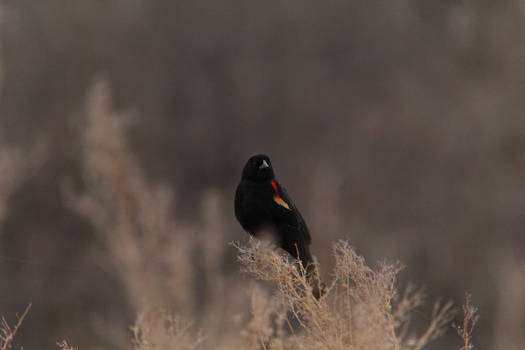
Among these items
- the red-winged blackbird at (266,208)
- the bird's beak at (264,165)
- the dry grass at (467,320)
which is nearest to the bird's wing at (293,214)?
the red-winged blackbird at (266,208)

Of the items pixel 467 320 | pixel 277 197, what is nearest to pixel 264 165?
pixel 277 197

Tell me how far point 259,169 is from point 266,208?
144 millimetres

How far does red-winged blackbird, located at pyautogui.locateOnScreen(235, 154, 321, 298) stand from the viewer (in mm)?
1988

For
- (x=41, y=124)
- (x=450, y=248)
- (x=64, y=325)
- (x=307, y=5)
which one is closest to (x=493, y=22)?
(x=307, y=5)

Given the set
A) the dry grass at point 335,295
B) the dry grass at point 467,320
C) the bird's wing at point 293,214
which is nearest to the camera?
the dry grass at point 467,320

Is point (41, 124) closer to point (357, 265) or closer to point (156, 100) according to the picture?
point (156, 100)

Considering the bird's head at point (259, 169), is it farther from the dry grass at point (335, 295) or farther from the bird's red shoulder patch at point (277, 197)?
the dry grass at point (335, 295)

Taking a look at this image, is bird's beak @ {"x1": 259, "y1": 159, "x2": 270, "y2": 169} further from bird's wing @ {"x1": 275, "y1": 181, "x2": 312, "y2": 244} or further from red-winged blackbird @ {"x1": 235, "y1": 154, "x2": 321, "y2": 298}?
bird's wing @ {"x1": 275, "y1": 181, "x2": 312, "y2": 244}

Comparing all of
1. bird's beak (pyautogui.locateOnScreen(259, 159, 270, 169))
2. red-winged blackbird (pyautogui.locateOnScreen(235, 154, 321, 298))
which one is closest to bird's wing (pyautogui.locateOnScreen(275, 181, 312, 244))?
red-winged blackbird (pyautogui.locateOnScreen(235, 154, 321, 298))

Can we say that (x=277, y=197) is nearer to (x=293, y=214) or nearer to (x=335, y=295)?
(x=293, y=214)

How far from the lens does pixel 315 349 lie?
5.22 feet

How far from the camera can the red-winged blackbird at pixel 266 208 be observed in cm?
199

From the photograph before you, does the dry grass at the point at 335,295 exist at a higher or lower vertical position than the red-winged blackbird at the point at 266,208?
lower

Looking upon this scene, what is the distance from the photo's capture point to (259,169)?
1.97 m
